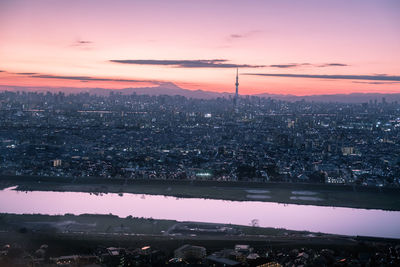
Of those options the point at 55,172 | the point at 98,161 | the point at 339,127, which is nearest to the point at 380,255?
the point at 55,172

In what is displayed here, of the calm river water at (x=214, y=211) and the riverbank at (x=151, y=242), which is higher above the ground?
the riverbank at (x=151, y=242)

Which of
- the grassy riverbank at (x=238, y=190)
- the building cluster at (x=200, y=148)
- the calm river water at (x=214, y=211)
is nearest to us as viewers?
the calm river water at (x=214, y=211)

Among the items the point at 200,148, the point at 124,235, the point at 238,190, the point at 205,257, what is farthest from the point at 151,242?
the point at 200,148

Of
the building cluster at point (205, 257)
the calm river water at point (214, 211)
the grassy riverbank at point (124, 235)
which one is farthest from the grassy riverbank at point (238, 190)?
the building cluster at point (205, 257)

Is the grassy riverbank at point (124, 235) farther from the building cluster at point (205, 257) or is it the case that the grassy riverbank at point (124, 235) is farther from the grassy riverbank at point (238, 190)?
the grassy riverbank at point (238, 190)

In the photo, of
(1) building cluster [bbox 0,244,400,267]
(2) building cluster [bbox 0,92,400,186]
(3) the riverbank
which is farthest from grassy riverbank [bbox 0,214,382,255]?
(2) building cluster [bbox 0,92,400,186]

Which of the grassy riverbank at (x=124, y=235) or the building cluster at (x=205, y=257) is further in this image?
the grassy riverbank at (x=124, y=235)

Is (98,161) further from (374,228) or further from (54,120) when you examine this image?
(54,120)
